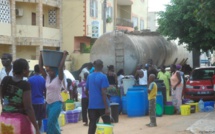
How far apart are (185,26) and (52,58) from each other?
1517 centimetres

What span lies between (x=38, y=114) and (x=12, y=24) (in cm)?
2336

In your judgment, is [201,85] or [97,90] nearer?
[97,90]

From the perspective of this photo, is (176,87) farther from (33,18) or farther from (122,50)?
(33,18)

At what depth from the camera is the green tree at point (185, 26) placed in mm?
20916

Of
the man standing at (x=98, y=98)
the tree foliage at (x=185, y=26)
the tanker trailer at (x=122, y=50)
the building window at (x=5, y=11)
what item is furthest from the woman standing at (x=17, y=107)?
the building window at (x=5, y=11)

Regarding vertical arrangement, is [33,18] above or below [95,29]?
above

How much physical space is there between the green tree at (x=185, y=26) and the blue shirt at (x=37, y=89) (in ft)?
43.1

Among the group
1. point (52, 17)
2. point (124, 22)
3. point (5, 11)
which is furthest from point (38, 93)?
point (124, 22)

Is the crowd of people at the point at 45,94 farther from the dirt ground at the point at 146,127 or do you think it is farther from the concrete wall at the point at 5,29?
the concrete wall at the point at 5,29

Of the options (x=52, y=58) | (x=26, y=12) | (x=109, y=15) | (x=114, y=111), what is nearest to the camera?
(x=52, y=58)

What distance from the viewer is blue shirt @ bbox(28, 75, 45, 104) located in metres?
8.67

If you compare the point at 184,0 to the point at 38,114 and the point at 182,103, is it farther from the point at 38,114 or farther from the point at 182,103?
the point at 38,114

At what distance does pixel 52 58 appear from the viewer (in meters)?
8.07

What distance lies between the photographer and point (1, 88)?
593cm
